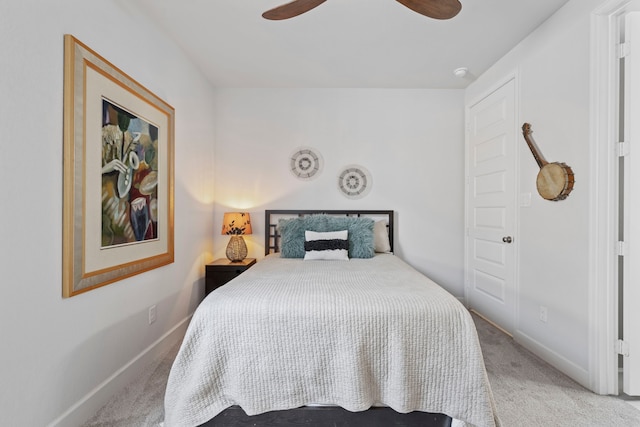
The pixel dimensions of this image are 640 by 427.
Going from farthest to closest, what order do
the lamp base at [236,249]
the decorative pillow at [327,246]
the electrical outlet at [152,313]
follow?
the lamp base at [236,249]
the decorative pillow at [327,246]
the electrical outlet at [152,313]

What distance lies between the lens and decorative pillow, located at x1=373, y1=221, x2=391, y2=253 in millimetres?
3443

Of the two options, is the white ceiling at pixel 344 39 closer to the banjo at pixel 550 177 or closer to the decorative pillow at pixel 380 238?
the banjo at pixel 550 177

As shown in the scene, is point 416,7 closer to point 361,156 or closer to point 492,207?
point 361,156

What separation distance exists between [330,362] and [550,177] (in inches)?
82.7

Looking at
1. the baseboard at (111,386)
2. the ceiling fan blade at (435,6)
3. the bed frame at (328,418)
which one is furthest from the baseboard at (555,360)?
the baseboard at (111,386)

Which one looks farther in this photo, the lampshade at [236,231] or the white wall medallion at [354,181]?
the white wall medallion at [354,181]

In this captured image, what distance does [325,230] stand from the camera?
324cm

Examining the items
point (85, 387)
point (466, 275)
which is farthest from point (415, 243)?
point (85, 387)

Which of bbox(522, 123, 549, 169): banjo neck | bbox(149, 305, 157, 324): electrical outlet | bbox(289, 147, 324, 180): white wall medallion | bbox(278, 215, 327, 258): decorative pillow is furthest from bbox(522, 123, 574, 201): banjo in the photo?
bbox(149, 305, 157, 324): electrical outlet

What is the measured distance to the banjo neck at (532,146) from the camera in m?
2.42

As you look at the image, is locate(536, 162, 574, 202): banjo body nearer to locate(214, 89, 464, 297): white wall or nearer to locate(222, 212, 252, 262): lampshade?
locate(214, 89, 464, 297): white wall

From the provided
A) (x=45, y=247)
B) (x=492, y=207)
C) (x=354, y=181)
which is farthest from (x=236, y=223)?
(x=492, y=207)

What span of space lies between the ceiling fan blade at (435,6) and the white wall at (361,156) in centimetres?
190

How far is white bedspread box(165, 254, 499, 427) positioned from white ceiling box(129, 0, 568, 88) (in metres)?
2.07
